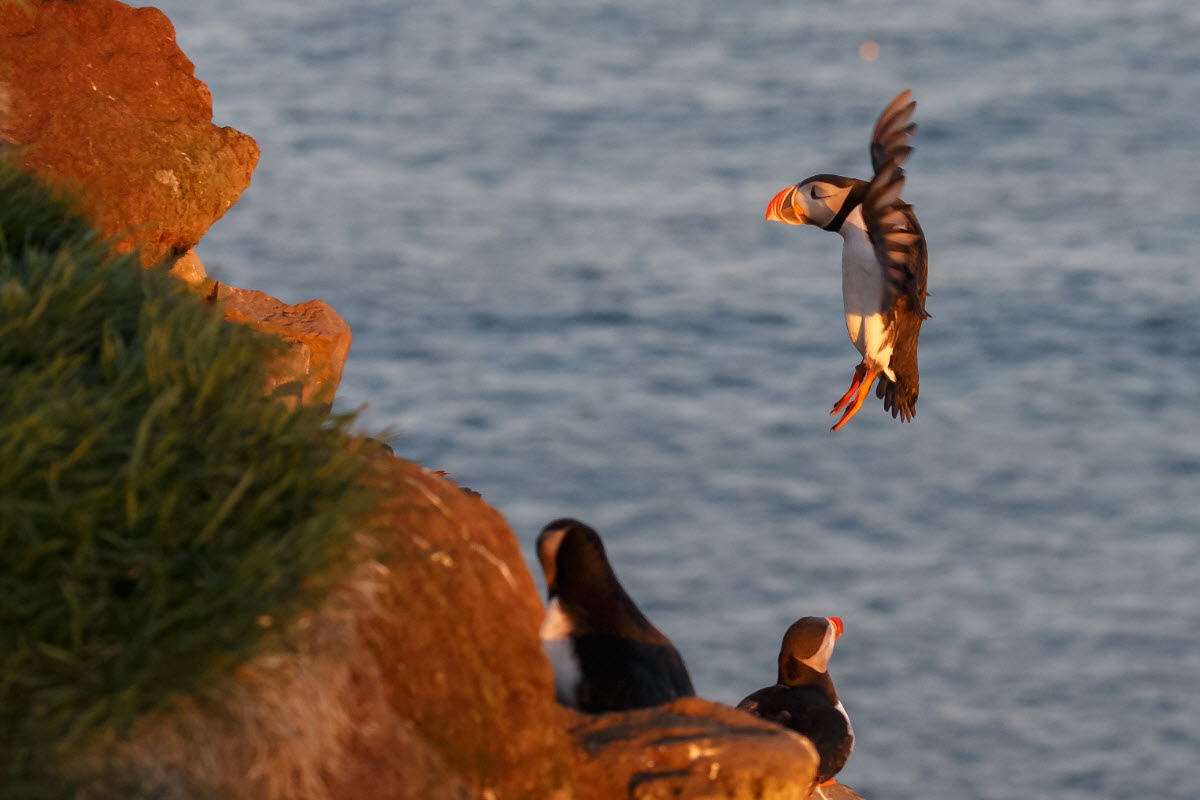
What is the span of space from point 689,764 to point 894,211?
268 centimetres

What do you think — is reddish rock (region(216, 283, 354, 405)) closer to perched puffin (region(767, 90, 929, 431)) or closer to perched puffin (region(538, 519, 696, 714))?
perched puffin (region(538, 519, 696, 714))

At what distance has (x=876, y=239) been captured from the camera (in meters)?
6.73

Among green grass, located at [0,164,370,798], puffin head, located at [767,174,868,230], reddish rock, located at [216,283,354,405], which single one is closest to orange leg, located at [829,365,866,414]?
puffin head, located at [767,174,868,230]

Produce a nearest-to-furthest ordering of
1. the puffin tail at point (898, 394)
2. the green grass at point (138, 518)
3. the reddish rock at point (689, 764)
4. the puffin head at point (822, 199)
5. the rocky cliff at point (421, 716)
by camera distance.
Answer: the green grass at point (138, 518) < the rocky cliff at point (421, 716) < the reddish rock at point (689, 764) < the puffin head at point (822, 199) < the puffin tail at point (898, 394)

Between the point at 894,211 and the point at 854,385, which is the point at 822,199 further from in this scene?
the point at 854,385

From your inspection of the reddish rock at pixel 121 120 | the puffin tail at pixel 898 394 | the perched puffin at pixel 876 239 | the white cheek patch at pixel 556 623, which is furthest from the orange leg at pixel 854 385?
the reddish rock at pixel 121 120

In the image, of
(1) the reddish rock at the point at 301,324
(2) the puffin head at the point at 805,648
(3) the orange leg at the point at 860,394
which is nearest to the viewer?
(3) the orange leg at the point at 860,394

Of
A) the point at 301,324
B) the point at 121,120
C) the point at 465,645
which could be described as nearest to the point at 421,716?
the point at 465,645

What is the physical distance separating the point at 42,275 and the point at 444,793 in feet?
7.76

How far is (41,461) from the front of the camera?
4.58 metres

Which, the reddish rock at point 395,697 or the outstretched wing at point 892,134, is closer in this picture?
the reddish rock at point 395,697

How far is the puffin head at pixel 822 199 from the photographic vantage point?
6812 millimetres

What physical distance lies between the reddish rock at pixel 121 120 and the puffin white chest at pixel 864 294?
11.9 ft

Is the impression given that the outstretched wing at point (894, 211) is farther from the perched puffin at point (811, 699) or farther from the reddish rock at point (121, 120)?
the reddish rock at point (121, 120)
